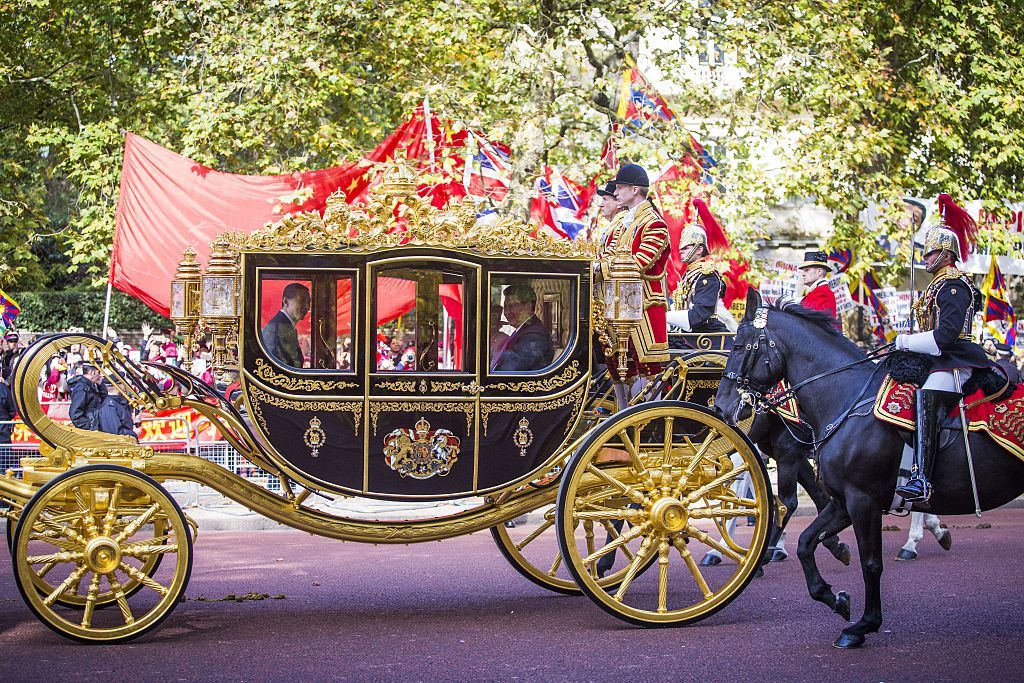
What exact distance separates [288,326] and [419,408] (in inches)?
33.6

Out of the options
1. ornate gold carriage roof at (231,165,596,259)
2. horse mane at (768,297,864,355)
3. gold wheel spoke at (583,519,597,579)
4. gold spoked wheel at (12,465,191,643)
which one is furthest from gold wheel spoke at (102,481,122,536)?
horse mane at (768,297,864,355)

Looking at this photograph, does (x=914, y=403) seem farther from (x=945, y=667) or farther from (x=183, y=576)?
(x=183, y=576)

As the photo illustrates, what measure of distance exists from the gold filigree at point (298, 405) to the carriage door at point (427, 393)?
0.09 metres

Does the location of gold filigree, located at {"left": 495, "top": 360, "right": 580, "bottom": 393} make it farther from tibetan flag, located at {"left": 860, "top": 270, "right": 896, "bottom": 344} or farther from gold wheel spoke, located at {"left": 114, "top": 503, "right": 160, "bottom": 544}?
tibetan flag, located at {"left": 860, "top": 270, "right": 896, "bottom": 344}

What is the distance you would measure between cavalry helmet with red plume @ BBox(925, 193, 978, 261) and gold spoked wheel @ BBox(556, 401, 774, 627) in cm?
158

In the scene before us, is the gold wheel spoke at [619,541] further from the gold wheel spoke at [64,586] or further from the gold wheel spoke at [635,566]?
the gold wheel spoke at [64,586]

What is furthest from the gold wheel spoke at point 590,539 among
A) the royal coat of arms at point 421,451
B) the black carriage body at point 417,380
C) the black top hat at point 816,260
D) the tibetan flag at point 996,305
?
the tibetan flag at point 996,305

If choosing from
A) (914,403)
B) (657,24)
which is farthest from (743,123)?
(914,403)

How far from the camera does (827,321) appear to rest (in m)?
7.16

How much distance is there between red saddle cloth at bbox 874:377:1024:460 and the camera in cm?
668

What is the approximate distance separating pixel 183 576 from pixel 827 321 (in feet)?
12.5

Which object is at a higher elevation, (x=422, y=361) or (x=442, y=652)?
(x=422, y=361)

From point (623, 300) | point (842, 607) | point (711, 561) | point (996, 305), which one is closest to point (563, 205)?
point (996, 305)

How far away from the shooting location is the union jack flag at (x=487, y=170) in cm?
1395
